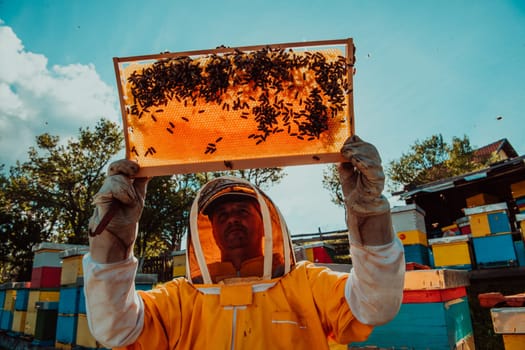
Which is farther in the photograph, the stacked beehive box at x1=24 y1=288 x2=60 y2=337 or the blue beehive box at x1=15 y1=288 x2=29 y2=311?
the blue beehive box at x1=15 y1=288 x2=29 y2=311

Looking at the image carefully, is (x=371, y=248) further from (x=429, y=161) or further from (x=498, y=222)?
(x=429, y=161)

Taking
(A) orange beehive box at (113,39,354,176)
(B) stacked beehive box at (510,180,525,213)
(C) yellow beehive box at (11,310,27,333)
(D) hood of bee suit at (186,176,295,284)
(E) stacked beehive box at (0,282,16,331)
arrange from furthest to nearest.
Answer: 1. (B) stacked beehive box at (510,180,525,213)
2. (E) stacked beehive box at (0,282,16,331)
3. (C) yellow beehive box at (11,310,27,333)
4. (D) hood of bee suit at (186,176,295,284)
5. (A) orange beehive box at (113,39,354,176)

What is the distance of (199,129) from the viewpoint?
216 cm

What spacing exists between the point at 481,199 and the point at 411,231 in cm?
782

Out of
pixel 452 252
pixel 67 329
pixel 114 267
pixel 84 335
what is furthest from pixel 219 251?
pixel 452 252

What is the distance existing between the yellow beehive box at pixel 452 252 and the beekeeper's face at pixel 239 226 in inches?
268

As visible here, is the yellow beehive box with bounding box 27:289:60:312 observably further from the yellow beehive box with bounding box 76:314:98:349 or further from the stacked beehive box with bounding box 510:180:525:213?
the stacked beehive box with bounding box 510:180:525:213

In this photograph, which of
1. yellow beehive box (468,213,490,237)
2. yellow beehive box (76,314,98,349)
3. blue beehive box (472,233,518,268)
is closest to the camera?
yellow beehive box (76,314,98,349)

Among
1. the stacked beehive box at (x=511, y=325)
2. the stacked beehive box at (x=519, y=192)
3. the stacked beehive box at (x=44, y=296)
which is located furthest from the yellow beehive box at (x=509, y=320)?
the stacked beehive box at (x=519, y=192)

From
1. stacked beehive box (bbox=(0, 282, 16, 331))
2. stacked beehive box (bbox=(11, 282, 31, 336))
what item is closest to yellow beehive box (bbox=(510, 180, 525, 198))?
stacked beehive box (bbox=(11, 282, 31, 336))

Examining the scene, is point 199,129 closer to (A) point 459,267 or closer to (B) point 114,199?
(B) point 114,199

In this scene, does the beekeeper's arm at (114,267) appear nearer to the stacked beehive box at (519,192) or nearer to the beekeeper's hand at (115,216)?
the beekeeper's hand at (115,216)

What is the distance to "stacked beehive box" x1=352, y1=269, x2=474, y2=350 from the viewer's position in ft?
11.0

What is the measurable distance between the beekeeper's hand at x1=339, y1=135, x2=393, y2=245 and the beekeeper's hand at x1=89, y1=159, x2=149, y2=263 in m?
1.24
